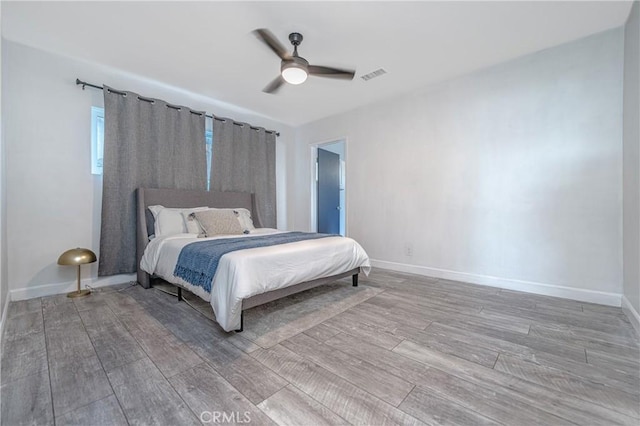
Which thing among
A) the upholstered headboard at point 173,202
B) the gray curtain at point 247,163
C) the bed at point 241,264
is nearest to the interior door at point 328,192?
the gray curtain at point 247,163

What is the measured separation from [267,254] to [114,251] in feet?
7.42

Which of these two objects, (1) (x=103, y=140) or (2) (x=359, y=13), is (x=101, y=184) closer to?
(1) (x=103, y=140)

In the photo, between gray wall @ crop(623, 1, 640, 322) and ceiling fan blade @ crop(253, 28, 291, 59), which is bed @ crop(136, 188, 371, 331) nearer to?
ceiling fan blade @ crop(253, 28, 291, 59)

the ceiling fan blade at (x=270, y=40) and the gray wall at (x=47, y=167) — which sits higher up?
the ceiling fan blade at (x=270, y=40)

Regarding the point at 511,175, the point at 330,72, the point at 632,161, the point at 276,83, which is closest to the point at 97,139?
the point at 276,83

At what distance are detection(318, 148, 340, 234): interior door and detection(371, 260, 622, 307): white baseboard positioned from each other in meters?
2.03

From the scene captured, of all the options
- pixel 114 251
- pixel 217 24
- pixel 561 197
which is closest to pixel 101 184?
pixel 114 251

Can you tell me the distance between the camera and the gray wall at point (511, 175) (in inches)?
99.4

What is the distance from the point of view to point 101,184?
3.19m

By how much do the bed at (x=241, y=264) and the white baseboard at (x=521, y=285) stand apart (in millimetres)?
1019

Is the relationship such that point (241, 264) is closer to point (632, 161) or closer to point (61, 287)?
point (61, 287)

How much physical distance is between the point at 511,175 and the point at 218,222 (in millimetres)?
3468

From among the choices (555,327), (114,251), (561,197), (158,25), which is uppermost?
(158,25)

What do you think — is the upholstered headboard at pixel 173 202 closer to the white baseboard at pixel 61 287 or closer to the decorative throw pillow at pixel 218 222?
the white baseboard at pixel 61 287
